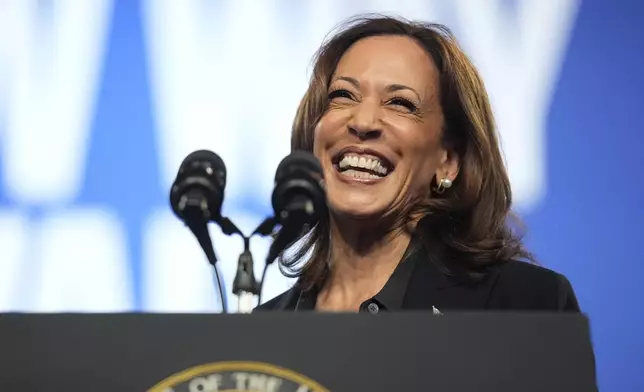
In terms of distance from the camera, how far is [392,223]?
6.70 ft

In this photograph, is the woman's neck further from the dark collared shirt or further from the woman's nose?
the woman's nose

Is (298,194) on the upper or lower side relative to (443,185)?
lower

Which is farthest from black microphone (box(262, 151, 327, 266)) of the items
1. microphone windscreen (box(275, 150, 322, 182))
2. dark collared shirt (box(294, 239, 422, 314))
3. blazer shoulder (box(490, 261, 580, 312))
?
blazer shoulder (box(490, 261, 580, 312))

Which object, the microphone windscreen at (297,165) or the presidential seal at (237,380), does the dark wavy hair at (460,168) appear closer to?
the microphone windscreen at (297,165)

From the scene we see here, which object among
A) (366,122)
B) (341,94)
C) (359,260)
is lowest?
(359,260)

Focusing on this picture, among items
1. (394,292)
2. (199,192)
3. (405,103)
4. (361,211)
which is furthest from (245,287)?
(405,103)

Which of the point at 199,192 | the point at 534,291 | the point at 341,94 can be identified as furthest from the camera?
the point at 341,94

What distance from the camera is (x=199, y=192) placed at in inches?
49.2

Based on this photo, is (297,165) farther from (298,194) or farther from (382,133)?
(382,133)

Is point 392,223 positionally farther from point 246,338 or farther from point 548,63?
point 246,338

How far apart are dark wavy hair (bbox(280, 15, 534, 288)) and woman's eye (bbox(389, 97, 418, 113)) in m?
0.09

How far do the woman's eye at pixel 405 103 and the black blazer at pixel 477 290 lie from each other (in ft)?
A: 1.11

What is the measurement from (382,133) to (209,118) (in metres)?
0.71

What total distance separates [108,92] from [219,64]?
0.30m
